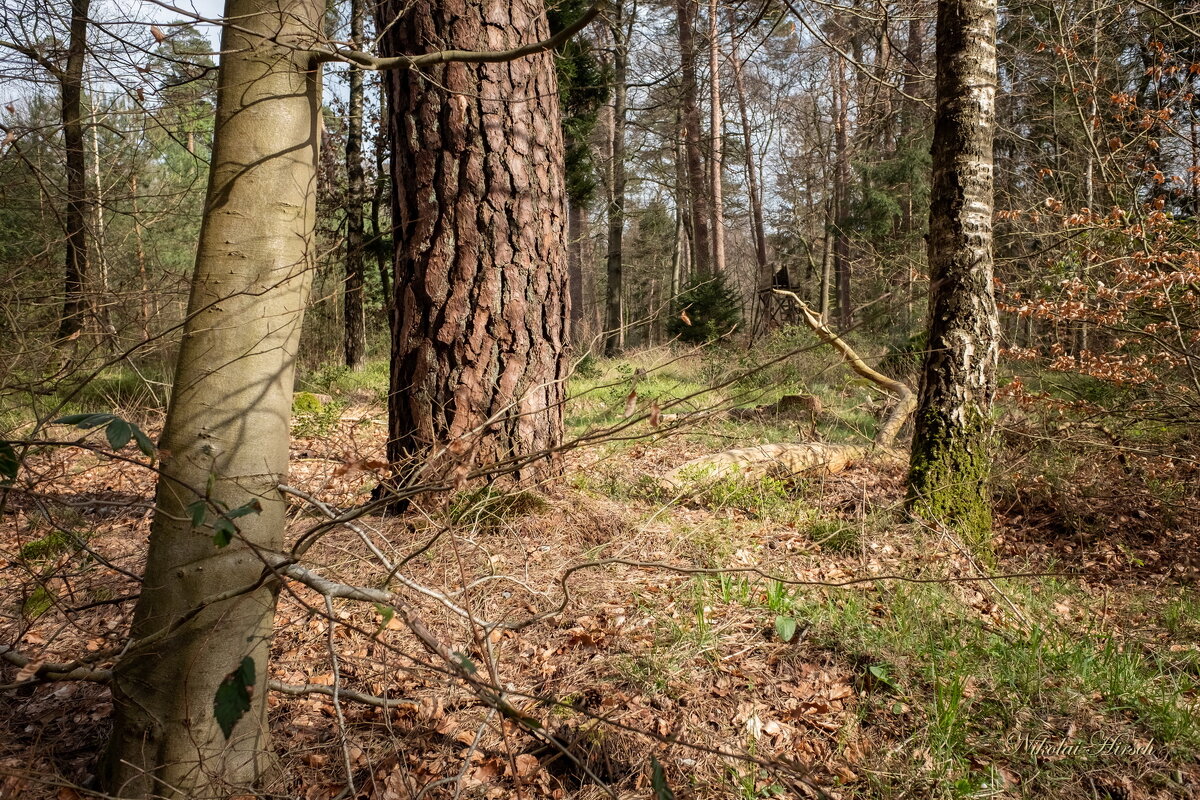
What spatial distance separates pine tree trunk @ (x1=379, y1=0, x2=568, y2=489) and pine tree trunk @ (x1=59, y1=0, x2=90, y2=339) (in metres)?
1.34

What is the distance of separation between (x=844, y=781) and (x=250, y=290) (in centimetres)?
232

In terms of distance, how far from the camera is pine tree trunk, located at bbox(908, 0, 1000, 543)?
360 centimetres

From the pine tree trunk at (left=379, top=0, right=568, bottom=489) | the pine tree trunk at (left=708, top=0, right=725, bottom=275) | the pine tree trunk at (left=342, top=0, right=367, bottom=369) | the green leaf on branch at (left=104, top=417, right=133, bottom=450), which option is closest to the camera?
the green leaf on branch at (left=104, top=417, right=133, bottom=450)

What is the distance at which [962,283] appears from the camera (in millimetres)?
3617

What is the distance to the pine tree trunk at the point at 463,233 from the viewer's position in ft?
10.9

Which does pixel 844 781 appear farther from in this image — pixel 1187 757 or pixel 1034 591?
pixel 1034 591

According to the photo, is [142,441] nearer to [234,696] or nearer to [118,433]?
[118,433]

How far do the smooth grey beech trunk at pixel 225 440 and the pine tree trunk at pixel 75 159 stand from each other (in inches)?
19.0

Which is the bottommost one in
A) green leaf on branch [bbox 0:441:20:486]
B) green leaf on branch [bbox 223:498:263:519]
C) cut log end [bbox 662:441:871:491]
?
cut log end [bbox 662:441:871:491]

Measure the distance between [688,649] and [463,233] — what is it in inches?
90.4

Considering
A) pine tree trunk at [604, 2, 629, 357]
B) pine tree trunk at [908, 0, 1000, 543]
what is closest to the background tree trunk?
pine tree trunk at [604, 2, 629, 357]

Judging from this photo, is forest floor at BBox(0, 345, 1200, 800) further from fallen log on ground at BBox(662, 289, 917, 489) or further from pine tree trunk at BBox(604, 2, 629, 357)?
pine tree trunk at BBox(604, 2, 629, 357)

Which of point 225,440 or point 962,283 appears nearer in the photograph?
point 225,440

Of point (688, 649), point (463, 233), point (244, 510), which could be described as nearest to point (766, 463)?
point (688, 649)
